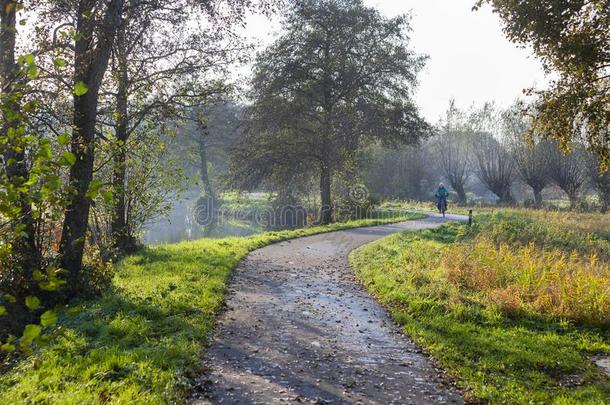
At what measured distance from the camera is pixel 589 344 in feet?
24.4

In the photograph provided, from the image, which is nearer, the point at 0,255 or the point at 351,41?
the point at 0,255

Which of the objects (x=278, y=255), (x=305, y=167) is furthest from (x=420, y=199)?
(x=278, y=255)

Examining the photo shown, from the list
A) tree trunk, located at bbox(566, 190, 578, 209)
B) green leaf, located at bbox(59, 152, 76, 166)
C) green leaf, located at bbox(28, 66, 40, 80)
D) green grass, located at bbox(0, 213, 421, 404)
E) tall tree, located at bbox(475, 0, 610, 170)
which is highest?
tall tree, located at bbox(475, 0, 610, 170)

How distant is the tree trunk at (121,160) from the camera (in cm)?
991

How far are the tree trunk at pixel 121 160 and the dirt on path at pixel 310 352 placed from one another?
357 cm

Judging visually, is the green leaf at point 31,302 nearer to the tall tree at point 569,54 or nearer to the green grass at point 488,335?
the green grass at point 488,335

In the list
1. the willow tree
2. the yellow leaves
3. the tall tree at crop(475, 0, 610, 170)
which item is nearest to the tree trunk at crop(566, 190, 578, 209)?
the willow tree

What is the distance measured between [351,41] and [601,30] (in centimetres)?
1791

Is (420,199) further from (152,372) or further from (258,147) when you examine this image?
(152,372)

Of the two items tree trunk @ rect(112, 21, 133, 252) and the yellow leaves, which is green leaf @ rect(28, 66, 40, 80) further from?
the yellow leaves

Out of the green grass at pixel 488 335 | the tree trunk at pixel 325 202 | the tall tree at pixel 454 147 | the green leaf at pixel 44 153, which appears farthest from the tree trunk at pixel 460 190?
the green leaf at pixel 44 153

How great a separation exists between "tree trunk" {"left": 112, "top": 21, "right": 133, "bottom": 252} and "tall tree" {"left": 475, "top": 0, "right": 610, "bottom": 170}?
8195mm

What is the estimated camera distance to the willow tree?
83.9 feet

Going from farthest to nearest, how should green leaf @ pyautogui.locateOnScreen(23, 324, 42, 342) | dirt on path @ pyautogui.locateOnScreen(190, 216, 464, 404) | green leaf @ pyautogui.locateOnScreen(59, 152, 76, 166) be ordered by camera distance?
dirt on path @ pyautogui.locateOnScreen(190, 216, 464, 404) → green leaf @ pyautogui.locateOnScreen(59, 152, 76, 166) → green leaf @ pyautogui.locateOnScreen(23, 324, 42, 342)
